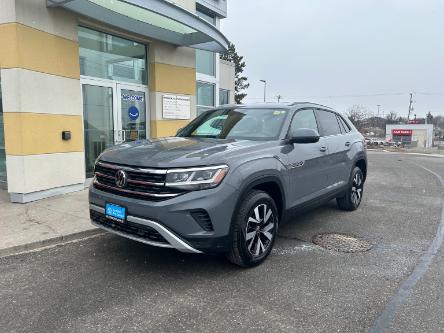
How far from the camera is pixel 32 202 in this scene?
6750 millimetres

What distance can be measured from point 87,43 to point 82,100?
1.27m

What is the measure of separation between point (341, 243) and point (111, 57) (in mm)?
6614

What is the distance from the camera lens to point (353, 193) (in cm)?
660

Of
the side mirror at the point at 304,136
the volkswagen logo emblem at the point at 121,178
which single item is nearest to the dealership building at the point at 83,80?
the volkswagen logo emblem at the point at 121,178

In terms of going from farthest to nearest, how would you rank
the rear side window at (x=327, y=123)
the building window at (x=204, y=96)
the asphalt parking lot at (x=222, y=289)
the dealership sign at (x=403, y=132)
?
the dealership sign at (x=403, y=132) → the building window at (x=204, y=96) → the rear side window at (x=327, y=123) → the asphalt parking lot at (x=222, y=289)

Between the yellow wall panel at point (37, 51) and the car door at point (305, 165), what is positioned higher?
the yellow wall panel at point (37, 51)

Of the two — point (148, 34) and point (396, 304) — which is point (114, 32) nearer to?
point (148, 34)

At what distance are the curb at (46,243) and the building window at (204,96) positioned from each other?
809cm

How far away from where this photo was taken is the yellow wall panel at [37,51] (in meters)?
6.38

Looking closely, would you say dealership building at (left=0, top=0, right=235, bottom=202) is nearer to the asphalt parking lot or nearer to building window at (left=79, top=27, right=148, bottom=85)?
building window at (left=79, top=27, right=148, bottom=85)

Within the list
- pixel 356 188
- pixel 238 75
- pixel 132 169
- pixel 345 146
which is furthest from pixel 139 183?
pixel 238 75

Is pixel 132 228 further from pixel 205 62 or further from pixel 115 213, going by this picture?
pixel 205 62

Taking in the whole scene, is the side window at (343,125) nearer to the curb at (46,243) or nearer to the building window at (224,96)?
the curb at (46,243)

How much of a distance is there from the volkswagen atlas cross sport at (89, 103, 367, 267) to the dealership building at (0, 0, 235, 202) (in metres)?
3.32
